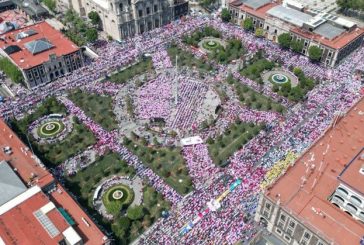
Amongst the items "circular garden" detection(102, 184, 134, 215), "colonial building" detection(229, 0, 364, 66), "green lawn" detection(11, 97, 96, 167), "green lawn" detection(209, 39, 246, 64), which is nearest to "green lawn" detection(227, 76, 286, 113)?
"green lawn" detection(209, 39, 246, 64)

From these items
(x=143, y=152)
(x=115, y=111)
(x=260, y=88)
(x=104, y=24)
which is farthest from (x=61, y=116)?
(x=260, y=88)

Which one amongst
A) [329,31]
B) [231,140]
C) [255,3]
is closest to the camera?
[231,140]

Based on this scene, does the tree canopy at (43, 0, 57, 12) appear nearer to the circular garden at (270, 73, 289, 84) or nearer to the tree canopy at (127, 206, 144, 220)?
the circular garden at (270, 73, 289, 84)

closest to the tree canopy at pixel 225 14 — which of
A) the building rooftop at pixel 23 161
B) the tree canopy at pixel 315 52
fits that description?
the tree canopy at pixel 315 52

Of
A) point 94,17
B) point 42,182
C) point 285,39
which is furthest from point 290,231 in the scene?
point 94,17

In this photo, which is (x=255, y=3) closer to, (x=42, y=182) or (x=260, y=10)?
(x=260, y=10)

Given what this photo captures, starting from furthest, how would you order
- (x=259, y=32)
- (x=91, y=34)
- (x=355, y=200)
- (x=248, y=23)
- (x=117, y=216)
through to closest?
(x=248, y=23) → (x=259, y=32) → (x=91, y=34) → (x=117, y=216) → (x=355, y=200)

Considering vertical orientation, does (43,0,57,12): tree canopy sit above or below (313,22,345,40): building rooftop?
below
